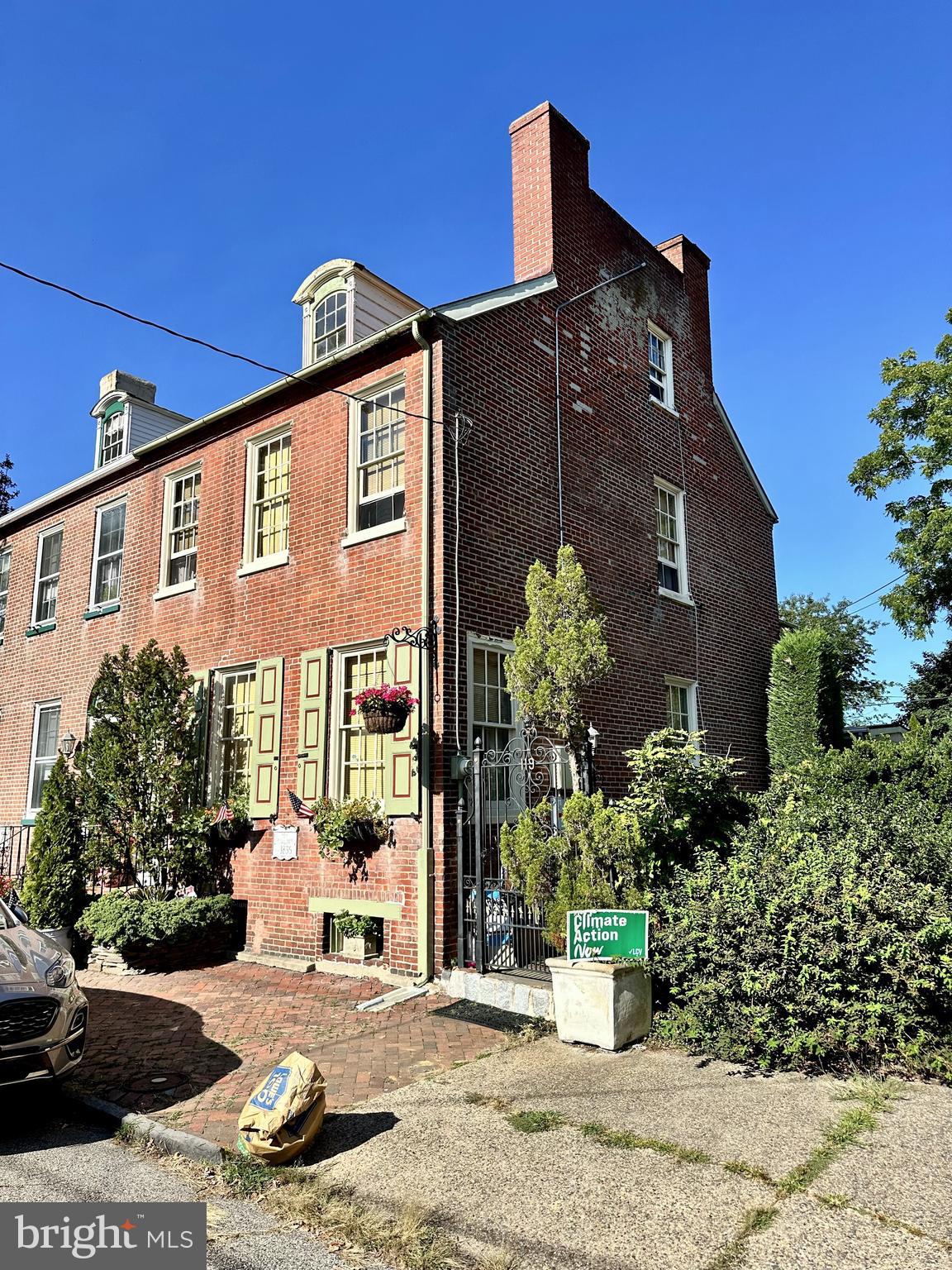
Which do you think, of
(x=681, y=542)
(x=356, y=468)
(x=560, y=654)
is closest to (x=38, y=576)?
(x=356, y=468)

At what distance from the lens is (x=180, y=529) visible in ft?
43.8

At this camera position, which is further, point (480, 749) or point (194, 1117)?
point (480, 749)

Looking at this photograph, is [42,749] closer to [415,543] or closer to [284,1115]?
[415,543]

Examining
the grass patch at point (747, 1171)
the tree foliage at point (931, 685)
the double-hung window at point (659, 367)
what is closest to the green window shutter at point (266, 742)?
the grass patch at point (747, 1171)

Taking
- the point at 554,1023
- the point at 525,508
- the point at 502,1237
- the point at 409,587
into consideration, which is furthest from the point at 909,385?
the point at 502,1237

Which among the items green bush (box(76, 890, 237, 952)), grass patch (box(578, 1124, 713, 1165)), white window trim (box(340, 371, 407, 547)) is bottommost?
grass patch (box(578, 1124, 713, 1165))

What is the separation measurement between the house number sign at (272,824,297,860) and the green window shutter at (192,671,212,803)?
1.77m

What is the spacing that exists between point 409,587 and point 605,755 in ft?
12.0

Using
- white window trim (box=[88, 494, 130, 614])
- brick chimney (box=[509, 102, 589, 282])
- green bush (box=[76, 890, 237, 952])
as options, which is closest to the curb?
green bush (box=[76, 890, 237, 952])

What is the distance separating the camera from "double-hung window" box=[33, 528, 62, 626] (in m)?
16.3

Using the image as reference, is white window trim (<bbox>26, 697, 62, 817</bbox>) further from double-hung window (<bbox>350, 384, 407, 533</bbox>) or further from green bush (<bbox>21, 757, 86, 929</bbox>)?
double-hung window (<bbox>350, 384, 407, 533</bbox>)

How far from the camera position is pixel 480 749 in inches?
342

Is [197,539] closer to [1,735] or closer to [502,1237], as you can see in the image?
[1,735]

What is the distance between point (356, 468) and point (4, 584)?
11079 mm
